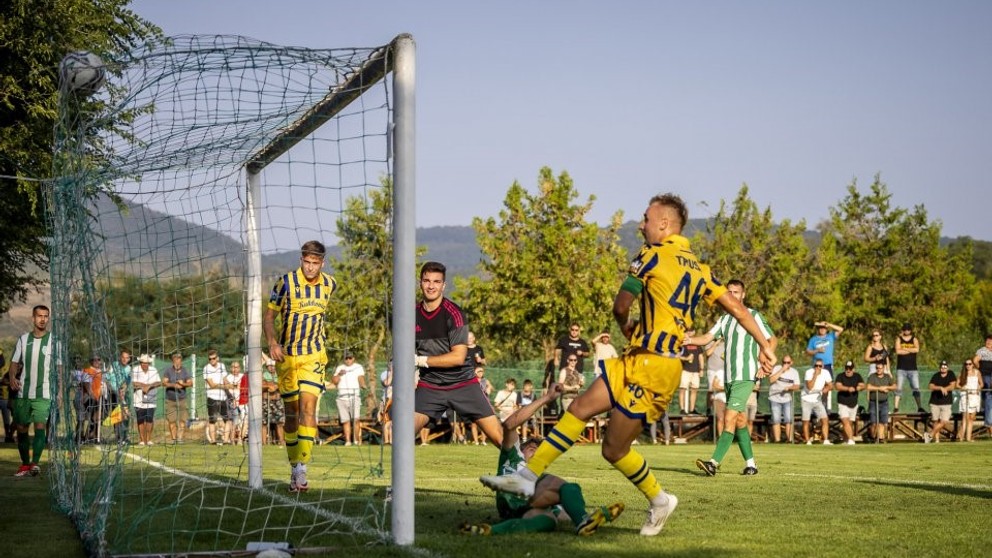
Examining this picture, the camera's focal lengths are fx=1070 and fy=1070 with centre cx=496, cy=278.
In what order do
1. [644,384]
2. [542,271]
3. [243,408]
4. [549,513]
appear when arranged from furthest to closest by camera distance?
[542,271] < [243,408] < [549,513] < [644,384]

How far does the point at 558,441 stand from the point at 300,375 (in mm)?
4045

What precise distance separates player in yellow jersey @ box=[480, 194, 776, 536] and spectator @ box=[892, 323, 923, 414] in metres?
19.3

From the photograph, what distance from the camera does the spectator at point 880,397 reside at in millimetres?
24406

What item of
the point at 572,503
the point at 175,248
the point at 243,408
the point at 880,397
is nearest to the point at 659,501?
the point at 572,503

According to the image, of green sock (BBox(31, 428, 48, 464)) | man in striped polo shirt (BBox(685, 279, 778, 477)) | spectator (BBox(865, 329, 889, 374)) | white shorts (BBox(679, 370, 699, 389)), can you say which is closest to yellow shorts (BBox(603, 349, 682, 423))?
man in striped polo shirt (BBox(685, 279, 778, 477))

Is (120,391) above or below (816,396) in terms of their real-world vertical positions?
above

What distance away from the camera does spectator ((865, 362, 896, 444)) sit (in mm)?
24406

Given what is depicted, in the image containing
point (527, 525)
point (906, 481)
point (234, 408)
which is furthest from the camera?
point (234, 408)

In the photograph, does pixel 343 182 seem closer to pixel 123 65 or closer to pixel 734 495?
pixel 123 65

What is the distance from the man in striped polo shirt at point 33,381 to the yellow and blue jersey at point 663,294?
8984 mm

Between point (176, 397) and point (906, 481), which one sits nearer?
point (906, 481)

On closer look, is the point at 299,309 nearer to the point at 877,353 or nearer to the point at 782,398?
the point at 782,398

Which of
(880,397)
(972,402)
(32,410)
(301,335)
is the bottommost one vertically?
(972,402)

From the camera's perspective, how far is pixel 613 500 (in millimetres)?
9406
